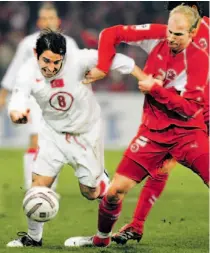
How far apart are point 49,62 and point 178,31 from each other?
1.07 m

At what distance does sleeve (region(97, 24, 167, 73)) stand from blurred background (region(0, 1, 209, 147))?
10.2 m

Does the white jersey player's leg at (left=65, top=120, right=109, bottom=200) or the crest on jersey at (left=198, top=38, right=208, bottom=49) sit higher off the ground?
the crest on jersey at (left=198, top=38, right=208, bottom=49)

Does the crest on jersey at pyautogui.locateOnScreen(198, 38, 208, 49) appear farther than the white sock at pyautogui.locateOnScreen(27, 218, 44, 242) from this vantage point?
No

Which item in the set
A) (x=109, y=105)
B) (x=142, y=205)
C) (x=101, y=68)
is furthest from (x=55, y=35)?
(x=109, y=105)

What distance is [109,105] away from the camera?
17547 mm

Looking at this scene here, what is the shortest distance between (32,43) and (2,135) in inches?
268

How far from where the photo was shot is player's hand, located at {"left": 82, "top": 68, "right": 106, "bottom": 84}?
7.14 metres

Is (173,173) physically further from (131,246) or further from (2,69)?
(131,246)

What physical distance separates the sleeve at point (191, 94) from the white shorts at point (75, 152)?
36.3 inches

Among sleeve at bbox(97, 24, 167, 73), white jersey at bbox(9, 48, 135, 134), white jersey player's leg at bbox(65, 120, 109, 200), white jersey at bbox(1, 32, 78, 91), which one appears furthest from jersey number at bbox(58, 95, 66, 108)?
white jersey at bbox(1, 32, 78, 91)

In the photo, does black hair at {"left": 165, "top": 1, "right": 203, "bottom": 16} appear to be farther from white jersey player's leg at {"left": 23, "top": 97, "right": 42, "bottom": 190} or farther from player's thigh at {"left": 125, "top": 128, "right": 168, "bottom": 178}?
white jersey player's leg at {"left": 23, "top": 97, "right": 42, "bottom": 190}

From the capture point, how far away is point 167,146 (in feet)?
23.7

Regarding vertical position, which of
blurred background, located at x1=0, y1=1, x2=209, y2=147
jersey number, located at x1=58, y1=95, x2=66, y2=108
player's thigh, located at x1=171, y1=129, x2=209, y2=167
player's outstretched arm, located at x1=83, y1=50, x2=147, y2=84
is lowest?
blurred background, located at x1=0, y1=1, x2=209, y2=147

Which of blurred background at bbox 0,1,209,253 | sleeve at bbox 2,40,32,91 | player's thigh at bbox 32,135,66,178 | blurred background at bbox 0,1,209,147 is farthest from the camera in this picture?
blurred background at bbox 0,1,209,147
